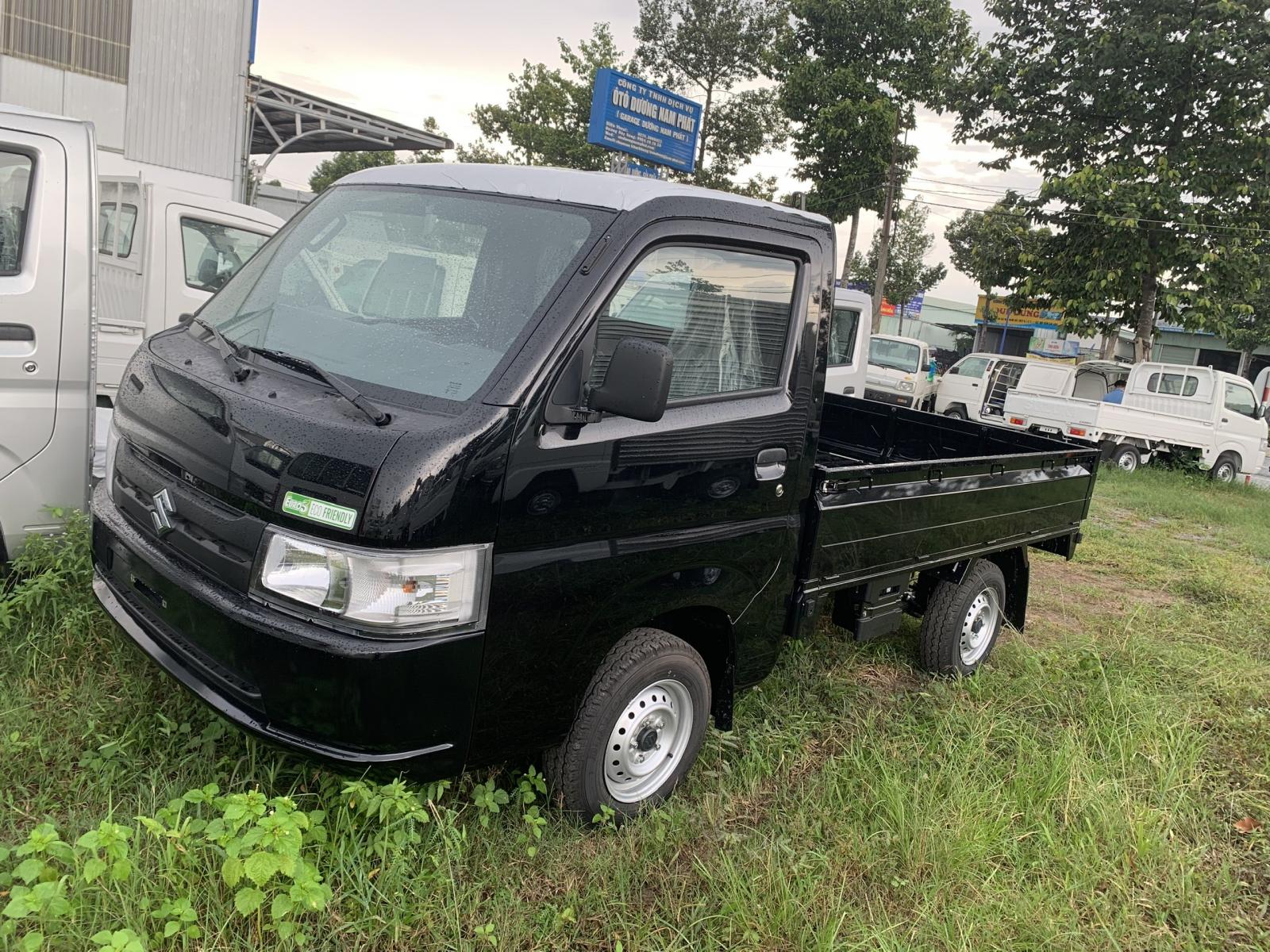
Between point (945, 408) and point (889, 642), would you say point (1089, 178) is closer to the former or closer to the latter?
point (945, 408)

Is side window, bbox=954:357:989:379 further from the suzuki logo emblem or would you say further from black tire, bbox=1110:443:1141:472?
the suzuki logo emblem

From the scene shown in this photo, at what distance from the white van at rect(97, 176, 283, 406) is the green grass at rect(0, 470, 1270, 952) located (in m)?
3.02

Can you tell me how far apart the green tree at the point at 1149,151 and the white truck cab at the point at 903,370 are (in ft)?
8.82

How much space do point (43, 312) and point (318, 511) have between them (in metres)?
2.29

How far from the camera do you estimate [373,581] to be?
91.4 inches

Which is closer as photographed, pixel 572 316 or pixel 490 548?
pixel 490 548

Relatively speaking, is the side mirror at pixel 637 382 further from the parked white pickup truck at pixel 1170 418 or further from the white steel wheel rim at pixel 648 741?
the parked white pickup truck at pixel 1170 418

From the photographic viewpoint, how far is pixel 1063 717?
439 centimetres

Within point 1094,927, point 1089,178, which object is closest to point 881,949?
point 1094,927

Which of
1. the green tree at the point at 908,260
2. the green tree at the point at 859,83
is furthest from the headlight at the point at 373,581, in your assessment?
the green tree at the point at 908,260

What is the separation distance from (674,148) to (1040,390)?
9144mm

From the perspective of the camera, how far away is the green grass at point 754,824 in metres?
2.49

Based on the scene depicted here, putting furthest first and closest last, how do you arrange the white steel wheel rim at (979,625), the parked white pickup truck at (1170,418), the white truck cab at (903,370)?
the white truck cab at (903,370) → the parked white pickup truck at (1170,418) → the white steel wheel rim at (979,625)

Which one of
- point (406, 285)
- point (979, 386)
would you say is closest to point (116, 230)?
point (406, 285)
